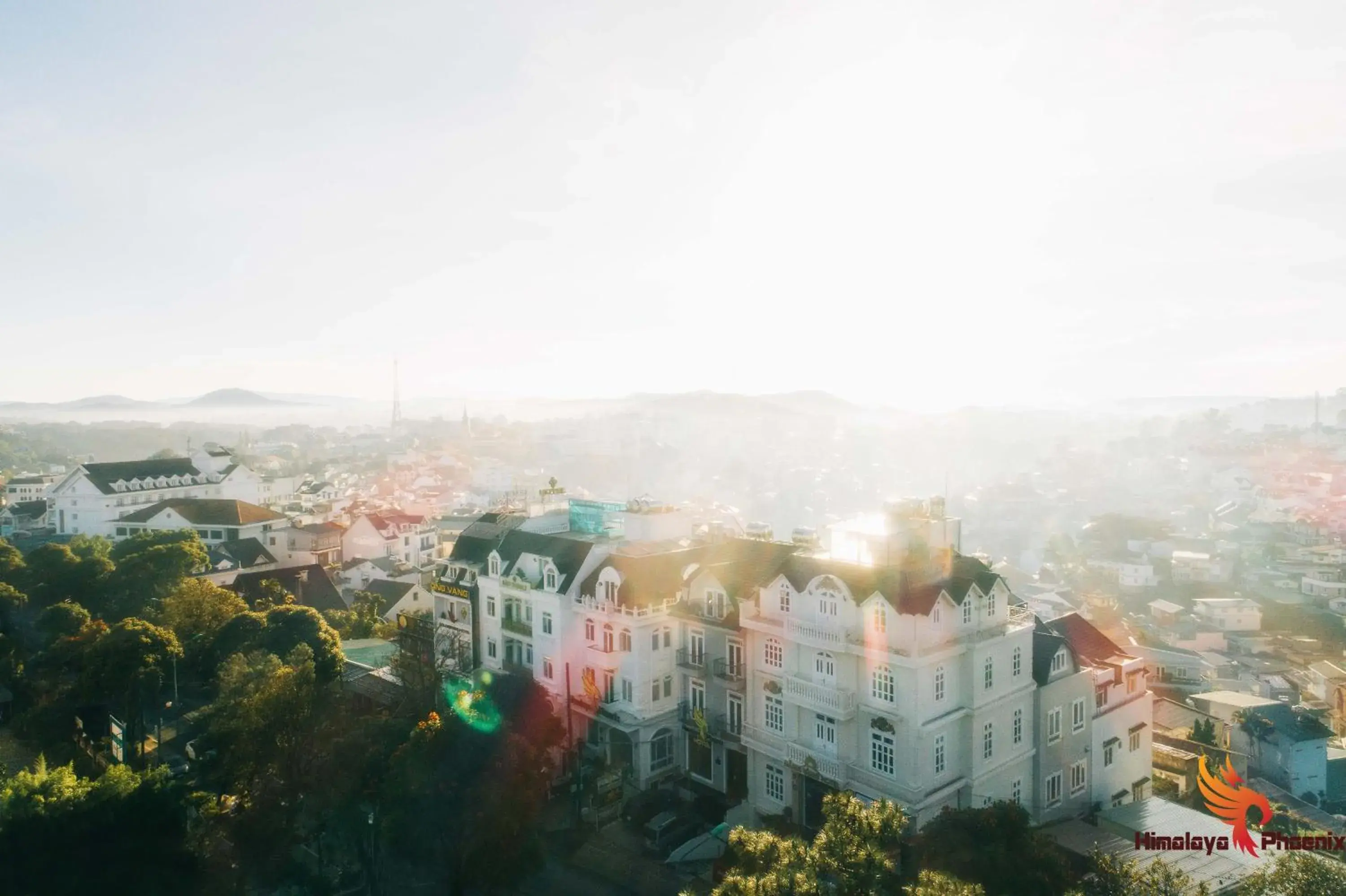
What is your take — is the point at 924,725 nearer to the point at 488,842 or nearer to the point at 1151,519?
the point at 488,842

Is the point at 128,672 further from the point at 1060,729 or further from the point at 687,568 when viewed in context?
the point at 1060,729

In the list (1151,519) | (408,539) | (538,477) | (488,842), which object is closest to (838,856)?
(488,842)

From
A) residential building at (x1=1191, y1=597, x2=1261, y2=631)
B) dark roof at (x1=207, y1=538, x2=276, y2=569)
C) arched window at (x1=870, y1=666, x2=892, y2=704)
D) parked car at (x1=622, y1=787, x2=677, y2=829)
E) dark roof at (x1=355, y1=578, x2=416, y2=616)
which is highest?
arched window at (x1=870, y1=666, x2=892, y2=704)

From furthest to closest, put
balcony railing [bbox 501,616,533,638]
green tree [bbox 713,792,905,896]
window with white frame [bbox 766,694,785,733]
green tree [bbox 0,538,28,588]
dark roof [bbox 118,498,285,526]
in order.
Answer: dark roof [bbox 118,498,285,526] < green tree [bbox 0,538,28,588] < balcony railing [bbox 501,616,533,638] < window with white frame [bbox 766,694,785,733] < green tree [bbox 713,792,905,896]

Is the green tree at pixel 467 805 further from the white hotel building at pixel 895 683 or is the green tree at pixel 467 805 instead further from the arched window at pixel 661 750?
the white hotel building at pixel 895 683

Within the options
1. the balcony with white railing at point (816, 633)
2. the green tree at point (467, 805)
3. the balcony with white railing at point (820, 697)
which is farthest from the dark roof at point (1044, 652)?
the green tree at point (467, 805)

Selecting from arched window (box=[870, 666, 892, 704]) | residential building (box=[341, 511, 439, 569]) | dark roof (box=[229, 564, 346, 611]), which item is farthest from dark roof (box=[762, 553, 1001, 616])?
residential building (box=[341, 511, 439, 569])

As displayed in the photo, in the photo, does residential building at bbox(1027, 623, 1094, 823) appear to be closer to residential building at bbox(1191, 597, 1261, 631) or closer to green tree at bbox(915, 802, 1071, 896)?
green tree at bbox(915, 802, 1071, 896)
